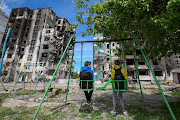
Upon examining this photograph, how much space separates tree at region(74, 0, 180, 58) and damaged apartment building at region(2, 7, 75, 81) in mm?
36660

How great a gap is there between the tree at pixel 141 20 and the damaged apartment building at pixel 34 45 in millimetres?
36660

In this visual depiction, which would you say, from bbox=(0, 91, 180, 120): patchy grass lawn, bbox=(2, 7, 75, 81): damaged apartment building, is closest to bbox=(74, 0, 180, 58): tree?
bbox=(0, 91, 180, 120): patchy grass lawn

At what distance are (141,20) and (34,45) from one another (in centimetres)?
4792

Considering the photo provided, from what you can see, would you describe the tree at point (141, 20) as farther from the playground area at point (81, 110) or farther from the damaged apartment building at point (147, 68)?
the damaged apartment building at point (147, 68)

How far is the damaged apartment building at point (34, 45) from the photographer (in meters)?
41.4

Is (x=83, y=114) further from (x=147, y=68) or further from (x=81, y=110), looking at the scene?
(x=147, y=68)

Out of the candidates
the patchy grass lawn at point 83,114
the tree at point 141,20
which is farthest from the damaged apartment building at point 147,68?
the patchy grass lawn at point 83,114

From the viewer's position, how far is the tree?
3727mm

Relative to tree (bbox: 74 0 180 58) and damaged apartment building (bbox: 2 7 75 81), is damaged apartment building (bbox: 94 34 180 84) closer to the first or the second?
damaged apartment building (bbox: 2 7 75 81)

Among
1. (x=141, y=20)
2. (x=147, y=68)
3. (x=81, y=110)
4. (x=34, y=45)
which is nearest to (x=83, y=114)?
(x=81, y=110)

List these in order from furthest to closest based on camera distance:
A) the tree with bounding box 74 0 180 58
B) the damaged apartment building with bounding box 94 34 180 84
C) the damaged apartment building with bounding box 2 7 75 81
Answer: the damaged apartment building with bounding box 2 7 75 81, the damaged apartment building with bounding box 94 34 180 84, the tree with bounding box 74 0 180 58

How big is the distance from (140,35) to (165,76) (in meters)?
A: 34.8

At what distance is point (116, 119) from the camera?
161 inches

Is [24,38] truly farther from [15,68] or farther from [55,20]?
[55,20]
